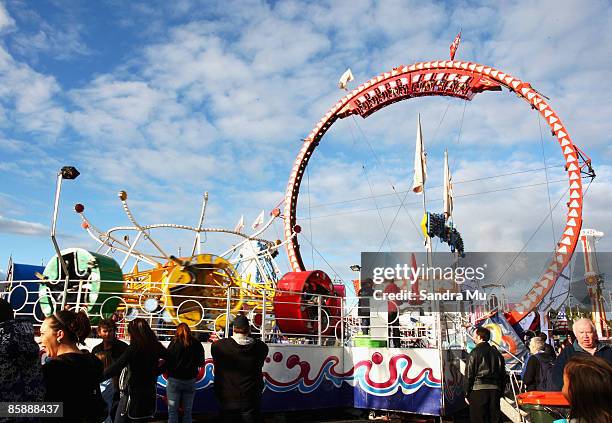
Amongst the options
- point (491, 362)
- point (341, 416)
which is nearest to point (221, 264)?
point (341, 416)

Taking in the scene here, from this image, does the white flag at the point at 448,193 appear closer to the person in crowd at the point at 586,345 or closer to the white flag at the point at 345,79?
the white flag at the point at 345,79

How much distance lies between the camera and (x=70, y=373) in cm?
338

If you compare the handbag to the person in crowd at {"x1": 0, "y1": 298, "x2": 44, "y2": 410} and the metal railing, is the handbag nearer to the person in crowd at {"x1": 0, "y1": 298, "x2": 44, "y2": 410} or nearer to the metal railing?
the person in crowd at {"x1": 0, "y1": 298, "x2": 44, "y2": 410}

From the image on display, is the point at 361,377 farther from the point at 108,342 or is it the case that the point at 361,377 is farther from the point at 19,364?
the point at 19,364

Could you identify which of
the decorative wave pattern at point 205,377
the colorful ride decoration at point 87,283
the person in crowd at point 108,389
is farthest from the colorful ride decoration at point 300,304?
the person in crowd at point 108,389

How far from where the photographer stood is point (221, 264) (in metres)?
11.4

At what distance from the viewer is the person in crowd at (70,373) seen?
3336 millimetres

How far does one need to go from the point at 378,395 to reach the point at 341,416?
40.3 inches

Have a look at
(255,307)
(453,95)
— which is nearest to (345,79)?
(453,95)

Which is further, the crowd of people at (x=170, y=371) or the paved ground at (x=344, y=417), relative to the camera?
the paved ground at (x=344, y=417)

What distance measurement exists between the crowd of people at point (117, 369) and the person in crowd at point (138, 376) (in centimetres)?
1

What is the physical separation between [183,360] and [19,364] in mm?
3512

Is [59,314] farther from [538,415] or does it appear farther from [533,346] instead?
[533,346]

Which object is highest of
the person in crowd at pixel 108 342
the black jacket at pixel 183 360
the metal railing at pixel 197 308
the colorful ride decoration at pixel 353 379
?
the metal railing at pixel 197 308
